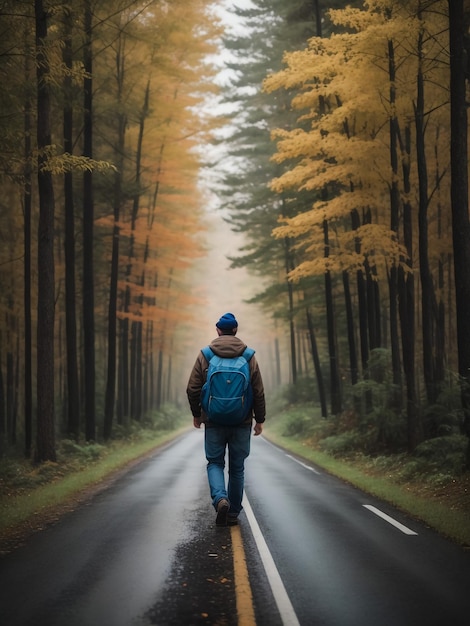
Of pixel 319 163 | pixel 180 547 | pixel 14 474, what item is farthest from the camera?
pixel 319 163

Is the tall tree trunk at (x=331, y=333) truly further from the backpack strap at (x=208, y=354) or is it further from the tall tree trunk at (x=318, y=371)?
the backpack strap at (x=208, y=354)

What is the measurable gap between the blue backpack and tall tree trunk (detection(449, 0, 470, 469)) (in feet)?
19.1

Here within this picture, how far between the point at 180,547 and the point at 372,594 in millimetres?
2356

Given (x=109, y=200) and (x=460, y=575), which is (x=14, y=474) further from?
(x=109, y=200)

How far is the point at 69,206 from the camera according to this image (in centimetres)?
1806

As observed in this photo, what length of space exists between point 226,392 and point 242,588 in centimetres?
217

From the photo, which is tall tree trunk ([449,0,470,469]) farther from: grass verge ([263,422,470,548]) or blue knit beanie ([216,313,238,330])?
blue knit beanie ([216,313,238,330])

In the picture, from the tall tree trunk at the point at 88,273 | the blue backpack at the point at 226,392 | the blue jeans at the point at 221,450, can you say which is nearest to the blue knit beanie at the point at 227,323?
the blue backpack at the point at 226,392

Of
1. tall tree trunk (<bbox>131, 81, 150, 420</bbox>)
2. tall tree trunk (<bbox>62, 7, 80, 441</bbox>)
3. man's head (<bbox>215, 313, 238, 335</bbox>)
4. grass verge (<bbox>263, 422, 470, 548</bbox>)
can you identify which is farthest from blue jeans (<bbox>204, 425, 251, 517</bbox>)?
tall tree trunk (<bbox>131, 81, 150, 420</bbox>)

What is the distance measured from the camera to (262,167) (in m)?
31.2

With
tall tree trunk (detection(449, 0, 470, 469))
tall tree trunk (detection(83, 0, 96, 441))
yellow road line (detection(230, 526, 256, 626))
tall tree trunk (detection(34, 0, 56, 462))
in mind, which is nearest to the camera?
yellow road line (detection(230, 526, 256, 626))

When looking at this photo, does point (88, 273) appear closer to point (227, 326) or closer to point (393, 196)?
point (393, 196)

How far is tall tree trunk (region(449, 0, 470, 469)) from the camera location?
10.5m

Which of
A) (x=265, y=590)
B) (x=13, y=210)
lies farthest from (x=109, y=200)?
(x=265, y=590)
